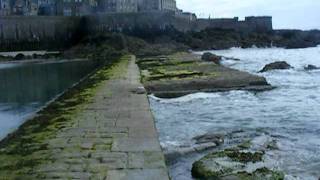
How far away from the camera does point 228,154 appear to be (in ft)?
21.1

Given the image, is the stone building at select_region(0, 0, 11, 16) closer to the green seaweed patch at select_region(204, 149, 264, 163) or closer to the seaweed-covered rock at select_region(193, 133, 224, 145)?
the seaweed-covered rock at select_region(193, 133, 224, 145)

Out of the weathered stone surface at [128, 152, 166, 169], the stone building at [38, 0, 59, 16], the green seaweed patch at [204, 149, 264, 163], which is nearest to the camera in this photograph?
the weathered stone surface at [128, 152, 166, 169]

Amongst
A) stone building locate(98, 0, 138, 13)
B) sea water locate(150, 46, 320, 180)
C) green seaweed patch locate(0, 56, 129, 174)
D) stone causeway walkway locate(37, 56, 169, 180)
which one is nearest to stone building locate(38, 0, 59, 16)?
stone building locate(98, 0, 138, 13)

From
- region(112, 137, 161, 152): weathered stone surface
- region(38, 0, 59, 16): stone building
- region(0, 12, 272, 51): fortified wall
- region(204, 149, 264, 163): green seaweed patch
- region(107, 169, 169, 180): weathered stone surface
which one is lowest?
region(204, 149, 264, 163): green seaweed patch

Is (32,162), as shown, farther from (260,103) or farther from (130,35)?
(130,35)

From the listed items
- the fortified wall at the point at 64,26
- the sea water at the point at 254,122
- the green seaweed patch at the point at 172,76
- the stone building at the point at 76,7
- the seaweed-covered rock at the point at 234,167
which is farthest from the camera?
the stone building at the point at 76,7

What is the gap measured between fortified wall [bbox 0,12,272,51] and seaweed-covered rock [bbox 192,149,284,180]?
51.3 m

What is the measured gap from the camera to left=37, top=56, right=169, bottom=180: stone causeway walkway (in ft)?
16.8

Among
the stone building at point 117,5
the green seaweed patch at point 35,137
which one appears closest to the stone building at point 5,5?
the stone building at point 117,5

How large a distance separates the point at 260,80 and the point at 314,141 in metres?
8.64

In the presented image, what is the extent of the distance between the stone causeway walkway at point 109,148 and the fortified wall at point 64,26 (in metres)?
48.5

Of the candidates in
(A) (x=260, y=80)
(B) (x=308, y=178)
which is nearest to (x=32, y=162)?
(B) (x=308, y=178)

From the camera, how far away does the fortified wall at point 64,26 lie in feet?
182

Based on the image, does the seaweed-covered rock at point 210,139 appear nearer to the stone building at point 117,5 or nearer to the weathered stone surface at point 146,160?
the weathered stone surface at point 146,160
